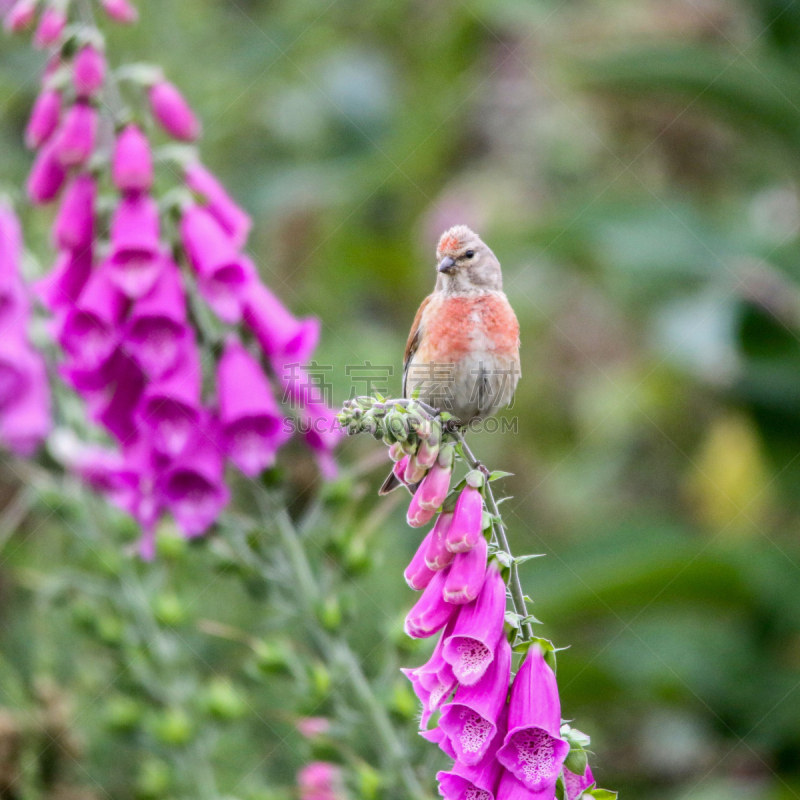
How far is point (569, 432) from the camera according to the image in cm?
521

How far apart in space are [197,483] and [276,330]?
379mm

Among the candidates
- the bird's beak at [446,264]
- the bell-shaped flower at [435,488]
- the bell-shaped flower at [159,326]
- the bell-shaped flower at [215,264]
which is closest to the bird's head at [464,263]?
the bird's beak at [446,264]

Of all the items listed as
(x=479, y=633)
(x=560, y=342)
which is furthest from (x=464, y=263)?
(x=560, y=342)

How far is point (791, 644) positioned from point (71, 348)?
3079 mm

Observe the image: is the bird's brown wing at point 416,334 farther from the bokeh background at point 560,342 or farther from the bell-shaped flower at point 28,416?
the bell-shaped flower at point 28,416

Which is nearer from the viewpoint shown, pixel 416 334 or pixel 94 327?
pixel 94 327

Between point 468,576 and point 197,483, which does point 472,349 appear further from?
point 468,576

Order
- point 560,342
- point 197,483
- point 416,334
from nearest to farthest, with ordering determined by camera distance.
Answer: point 197,483
point 416,334
point 560,342

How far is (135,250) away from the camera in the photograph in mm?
2033

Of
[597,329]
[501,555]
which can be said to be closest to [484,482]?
[501,555]

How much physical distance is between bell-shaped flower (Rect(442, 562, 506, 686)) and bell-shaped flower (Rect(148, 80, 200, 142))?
4.42 feet

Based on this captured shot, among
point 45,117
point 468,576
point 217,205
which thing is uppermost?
point 45,117

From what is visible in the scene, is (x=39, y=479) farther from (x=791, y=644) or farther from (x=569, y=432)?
(x=569, y=432)

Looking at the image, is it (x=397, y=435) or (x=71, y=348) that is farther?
(x=71, y=348)
